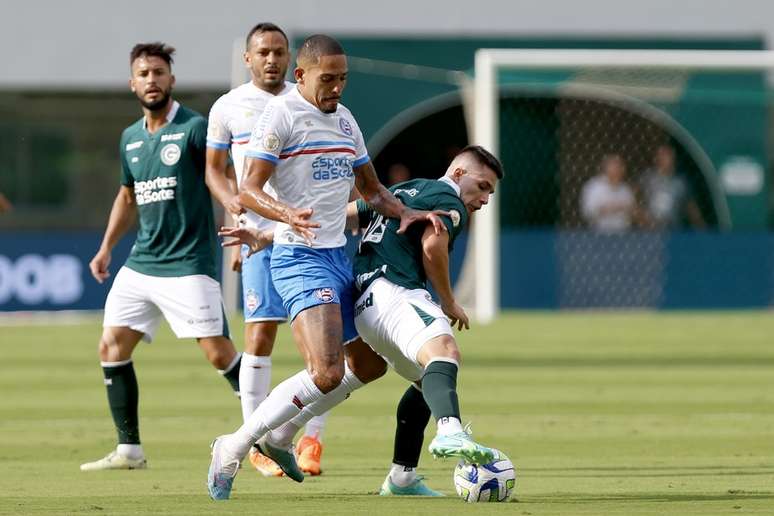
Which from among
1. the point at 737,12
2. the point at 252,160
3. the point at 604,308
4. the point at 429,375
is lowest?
the point at 604,308

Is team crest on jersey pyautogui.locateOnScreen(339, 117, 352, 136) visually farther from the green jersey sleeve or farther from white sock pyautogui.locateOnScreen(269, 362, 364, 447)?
the green jersey sleeve

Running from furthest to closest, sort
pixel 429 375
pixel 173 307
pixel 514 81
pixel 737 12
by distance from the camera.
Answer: pixel 737 12, pixel 514 81, pixel 173 307, pixel 429 375

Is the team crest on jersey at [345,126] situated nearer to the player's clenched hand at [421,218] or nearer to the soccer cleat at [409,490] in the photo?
the player's clenched hand at [421,218]

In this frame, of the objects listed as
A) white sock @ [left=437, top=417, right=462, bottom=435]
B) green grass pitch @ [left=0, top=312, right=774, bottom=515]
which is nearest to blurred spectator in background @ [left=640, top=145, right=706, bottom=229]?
green grass pitch @ [left=0, top=312, right=774, bottom=515]

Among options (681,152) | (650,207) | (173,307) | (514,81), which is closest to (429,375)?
(173,307)

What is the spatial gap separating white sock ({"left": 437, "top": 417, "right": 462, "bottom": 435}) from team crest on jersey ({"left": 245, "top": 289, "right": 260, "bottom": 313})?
7.24ft

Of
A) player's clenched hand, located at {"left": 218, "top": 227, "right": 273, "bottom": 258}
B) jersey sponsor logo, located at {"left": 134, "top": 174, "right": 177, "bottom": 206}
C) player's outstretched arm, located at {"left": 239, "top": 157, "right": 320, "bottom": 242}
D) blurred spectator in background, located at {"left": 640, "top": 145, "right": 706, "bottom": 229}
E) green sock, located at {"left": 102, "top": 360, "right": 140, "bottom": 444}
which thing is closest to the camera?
player's outstretched arm, located at {"left": 239, "top": 157, "right": 320, "bottom": 242}

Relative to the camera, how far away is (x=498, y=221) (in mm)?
27594

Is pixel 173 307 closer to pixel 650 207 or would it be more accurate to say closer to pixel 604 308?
pixel 604 308

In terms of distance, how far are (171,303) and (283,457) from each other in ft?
5.66

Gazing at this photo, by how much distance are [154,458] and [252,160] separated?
2.64 m

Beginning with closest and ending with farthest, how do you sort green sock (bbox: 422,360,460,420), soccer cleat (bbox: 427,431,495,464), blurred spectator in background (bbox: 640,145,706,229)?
soccer cleat (bbox: 427,431,495,464) → green sock (bbox: 422,360,460,420) → blurred spectator in background (bbox: 640,145,706,229)

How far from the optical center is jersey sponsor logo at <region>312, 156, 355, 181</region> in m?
7.71

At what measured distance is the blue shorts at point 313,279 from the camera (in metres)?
7.58
